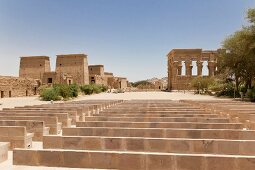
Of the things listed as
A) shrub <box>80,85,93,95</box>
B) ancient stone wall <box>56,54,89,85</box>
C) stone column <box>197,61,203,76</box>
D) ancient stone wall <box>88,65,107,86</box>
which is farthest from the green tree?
ancient stone wall <box>88,65,107,86</box>

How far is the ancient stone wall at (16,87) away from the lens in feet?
123

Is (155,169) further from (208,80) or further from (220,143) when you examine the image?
(208,80)

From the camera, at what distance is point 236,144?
5.64m

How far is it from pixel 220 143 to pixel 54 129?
574 cm

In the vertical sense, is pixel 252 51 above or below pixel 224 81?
above

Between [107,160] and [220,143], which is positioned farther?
[220,143]

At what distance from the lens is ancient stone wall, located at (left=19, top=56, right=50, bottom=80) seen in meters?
68.1

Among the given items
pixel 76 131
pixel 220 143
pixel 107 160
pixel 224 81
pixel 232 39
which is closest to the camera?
pixel 107 160

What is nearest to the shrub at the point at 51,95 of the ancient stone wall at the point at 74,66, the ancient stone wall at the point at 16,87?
the ancient stone wall at the point at 16,87

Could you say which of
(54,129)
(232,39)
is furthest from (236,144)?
(232,39)

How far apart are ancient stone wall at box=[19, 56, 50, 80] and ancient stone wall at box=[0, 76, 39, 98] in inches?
859

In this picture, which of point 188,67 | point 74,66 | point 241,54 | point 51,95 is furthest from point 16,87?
point 188,67

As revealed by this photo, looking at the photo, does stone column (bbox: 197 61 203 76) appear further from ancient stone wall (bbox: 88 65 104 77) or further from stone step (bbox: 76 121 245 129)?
stone step (bbox: 76 121 245 129)

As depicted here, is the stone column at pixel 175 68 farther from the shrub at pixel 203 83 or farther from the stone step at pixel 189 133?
the stone step at pixel 189 133
